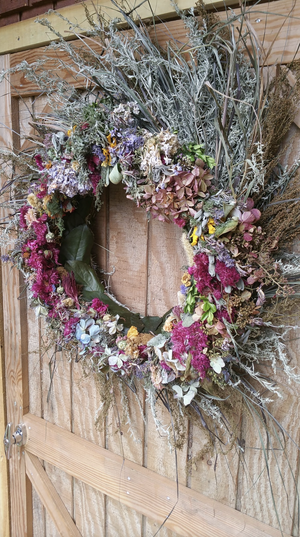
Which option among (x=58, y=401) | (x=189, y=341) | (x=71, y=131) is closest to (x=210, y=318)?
(x=189, y=341)

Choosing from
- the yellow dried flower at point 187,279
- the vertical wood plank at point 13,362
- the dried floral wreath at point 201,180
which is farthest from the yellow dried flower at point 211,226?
the vertical wood plank at point 13,362

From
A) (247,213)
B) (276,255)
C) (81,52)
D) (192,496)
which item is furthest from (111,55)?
(192,496)

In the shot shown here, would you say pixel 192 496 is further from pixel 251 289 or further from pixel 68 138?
pixel 68 138

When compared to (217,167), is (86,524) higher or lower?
lower

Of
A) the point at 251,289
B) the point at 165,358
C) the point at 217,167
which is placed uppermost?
the point at 217,167

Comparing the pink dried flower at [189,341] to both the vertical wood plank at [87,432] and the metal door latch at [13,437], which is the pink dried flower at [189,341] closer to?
the vertical wood plank at [87,432]

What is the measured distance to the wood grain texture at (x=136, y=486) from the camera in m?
1.04

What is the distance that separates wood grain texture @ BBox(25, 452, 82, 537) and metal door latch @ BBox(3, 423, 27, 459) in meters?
0.07

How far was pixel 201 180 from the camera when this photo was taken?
788 mm

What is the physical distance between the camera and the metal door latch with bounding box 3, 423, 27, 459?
1.53m

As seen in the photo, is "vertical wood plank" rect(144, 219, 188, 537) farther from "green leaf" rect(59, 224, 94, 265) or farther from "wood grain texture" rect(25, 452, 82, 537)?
"wood grain texture" rect(25, 452, 82, 537)

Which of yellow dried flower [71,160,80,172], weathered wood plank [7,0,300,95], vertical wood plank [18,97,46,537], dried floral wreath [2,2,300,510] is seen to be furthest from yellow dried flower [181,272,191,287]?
vertical wood plank [18,97,46,537]

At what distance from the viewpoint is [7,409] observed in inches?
62.2

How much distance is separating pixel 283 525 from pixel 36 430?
3.13 feet
